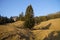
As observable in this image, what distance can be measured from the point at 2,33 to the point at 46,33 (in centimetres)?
723

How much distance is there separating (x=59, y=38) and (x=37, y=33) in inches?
138

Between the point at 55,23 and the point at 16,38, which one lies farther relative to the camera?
the point at 55,23

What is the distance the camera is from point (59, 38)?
2216cm

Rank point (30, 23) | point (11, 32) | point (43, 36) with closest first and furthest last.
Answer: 1. point (11, 32)
2. point (43, 36)
3. point (30, 23)

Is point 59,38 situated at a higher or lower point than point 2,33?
lower

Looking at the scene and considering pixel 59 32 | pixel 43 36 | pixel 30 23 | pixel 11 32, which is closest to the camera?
pixel 11 32

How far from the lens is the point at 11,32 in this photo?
57.0ft

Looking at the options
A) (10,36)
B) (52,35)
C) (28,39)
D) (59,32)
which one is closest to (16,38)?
(10,36)

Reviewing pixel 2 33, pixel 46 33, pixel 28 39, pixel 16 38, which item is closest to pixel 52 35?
pixel 46 33

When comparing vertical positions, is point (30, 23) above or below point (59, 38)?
above

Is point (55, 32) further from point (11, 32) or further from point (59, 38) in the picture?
point (11, 32)

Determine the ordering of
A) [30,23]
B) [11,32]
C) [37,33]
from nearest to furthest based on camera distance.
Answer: [11,32] → [37,33] → [30,23]

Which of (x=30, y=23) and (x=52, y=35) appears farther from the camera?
(x=30, y=23)

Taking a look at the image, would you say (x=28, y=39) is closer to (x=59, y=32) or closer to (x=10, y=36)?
(x=10, y=36)
